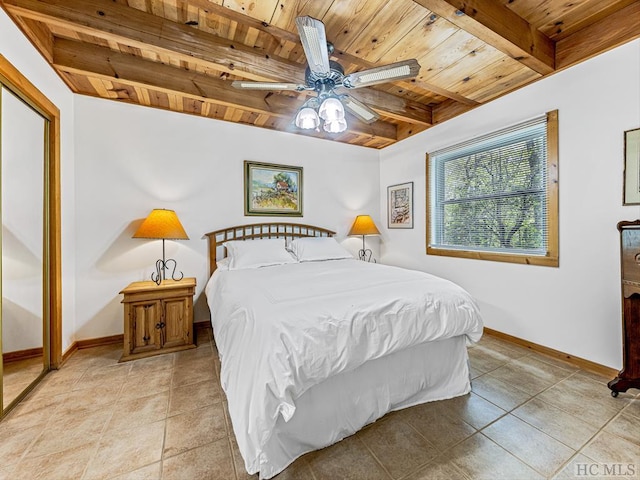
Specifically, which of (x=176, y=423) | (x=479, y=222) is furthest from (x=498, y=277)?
(x=176, y=423)

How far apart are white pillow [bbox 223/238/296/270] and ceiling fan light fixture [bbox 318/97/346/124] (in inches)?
67.3

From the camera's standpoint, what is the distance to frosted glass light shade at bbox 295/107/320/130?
2094 millimetres

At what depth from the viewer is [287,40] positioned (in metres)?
2.13

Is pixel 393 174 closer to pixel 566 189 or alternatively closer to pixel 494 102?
pixel 494 102

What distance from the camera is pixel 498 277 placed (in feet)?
9.45

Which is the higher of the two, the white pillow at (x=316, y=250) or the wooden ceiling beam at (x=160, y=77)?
the wooden ceiling beam at (x=160, y=77)

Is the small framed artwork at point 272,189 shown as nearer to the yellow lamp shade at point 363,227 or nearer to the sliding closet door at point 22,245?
the yellow lamp shade at point 363,227

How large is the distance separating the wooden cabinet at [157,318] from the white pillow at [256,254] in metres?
0.53

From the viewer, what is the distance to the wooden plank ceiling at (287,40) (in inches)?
71.8

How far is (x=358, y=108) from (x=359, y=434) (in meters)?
2.38

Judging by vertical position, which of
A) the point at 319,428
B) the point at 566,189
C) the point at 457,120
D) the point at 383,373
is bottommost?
the point at 319,428

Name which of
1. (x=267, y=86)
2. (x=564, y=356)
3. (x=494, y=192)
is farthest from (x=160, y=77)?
(x=564, y=356)

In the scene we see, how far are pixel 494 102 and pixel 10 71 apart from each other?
4.13m

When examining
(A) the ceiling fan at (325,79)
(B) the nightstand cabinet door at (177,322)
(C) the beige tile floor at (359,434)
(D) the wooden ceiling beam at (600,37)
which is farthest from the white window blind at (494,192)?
(B) the nightstand cabinet door at (177,322)
